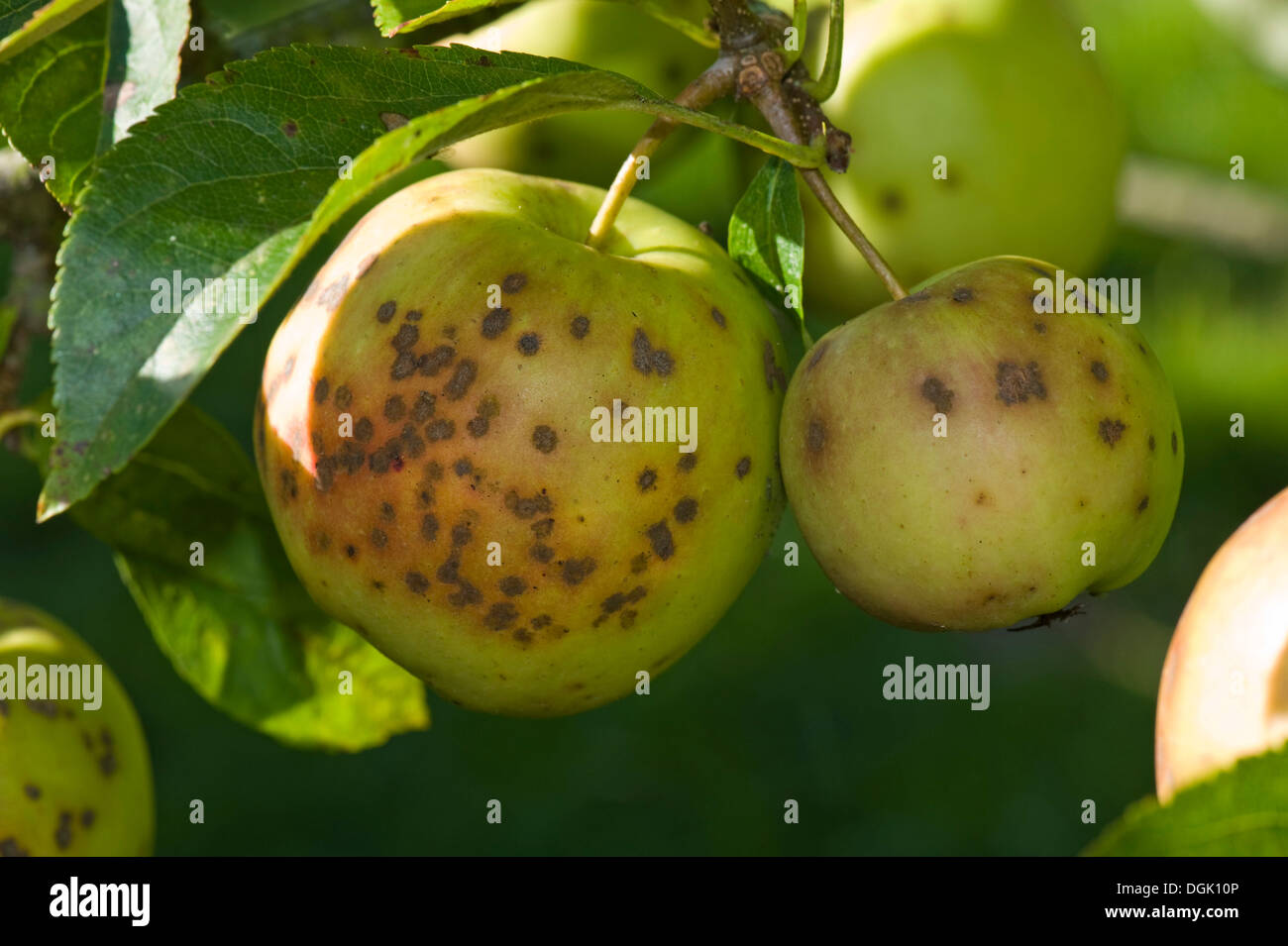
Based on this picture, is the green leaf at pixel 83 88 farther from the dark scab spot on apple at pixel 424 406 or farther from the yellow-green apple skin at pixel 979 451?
the yellow-green apple skin at pixel 979 451

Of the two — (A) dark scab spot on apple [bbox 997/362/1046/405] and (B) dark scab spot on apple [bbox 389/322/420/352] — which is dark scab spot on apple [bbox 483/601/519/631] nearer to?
(B) dark scab spot on apple [bbox 389/322/420/352]

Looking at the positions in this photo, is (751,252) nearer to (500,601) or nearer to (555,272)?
(555,272)

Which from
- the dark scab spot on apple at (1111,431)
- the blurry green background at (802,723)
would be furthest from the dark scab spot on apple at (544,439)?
the blurry green background at (802,723)

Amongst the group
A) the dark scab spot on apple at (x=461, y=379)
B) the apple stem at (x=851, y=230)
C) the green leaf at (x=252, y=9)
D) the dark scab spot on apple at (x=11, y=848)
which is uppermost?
the green leaf at (x=252, y=9)

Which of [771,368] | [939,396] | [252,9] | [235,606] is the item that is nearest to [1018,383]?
[939,396]

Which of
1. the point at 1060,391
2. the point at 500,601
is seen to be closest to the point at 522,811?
the point at 500,601

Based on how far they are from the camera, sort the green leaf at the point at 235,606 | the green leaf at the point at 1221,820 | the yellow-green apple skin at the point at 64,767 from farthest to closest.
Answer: the green leaf at the point at 235,606, the yellow-green apple skin at the point at 64,767, the green leaf at the point at 1221,820

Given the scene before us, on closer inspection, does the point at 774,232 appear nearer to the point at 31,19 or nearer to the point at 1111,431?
the point at 1111,431

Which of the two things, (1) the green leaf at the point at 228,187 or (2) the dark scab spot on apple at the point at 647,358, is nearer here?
(1) the green leaf at the point at 228,187
